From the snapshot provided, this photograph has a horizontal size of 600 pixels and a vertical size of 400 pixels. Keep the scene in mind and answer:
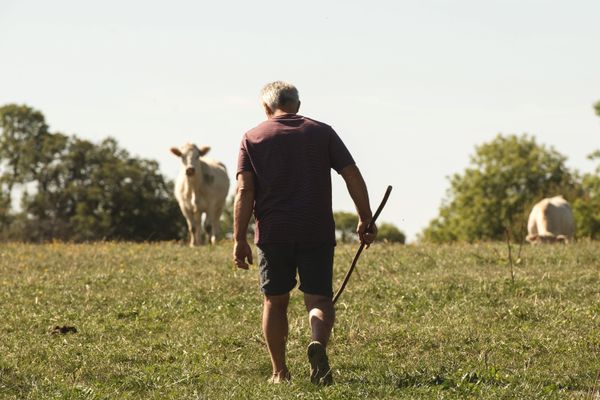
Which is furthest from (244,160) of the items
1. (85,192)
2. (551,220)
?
(85,192)

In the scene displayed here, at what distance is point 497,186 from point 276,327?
8284cm

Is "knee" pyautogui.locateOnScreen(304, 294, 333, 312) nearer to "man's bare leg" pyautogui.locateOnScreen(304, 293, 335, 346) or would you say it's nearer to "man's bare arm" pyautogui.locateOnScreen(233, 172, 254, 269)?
"man's bare leg" pyautogui.locateOnScreen(304, 293, 335, 346)

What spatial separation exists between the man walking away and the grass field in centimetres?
68

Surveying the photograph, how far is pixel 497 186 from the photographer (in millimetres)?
91500

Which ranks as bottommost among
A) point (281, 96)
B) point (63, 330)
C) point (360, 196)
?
point (63, 330)

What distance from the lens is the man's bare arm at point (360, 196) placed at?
10.2 metres

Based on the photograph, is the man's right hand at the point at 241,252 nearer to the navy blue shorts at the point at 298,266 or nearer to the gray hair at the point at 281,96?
the navy blue shorts at the point at 298,266

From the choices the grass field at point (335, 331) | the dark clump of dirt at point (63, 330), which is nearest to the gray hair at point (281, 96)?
the grass field at point (335, 331)

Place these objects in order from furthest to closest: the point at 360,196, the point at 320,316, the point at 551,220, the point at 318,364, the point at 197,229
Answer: the point at 551,220 < the point at 197,229 < the point at 360,196 < the point at 320,316 < the point at 318,364

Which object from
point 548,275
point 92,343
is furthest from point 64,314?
point 548,275

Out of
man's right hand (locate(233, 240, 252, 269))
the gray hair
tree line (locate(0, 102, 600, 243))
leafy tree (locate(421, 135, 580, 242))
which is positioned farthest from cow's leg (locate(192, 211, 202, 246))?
leafy tree (locate(421, 135, 580, 242))

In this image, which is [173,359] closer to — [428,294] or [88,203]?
[428,294]

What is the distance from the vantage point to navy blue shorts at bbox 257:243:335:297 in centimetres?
1001

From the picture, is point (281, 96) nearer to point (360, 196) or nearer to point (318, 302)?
point (360, 196)
